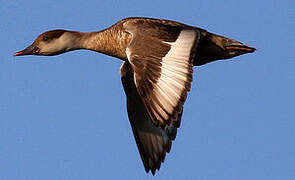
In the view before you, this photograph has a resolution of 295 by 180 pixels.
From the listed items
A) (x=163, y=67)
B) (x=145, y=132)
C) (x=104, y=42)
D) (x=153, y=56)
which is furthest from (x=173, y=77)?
(x=145, y=132)

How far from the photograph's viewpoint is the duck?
27.1ft

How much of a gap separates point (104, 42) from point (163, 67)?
261cm

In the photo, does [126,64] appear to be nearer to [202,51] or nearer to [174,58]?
[202,51]

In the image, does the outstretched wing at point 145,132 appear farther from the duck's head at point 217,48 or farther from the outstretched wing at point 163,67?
the outstretched wing at point 163,67

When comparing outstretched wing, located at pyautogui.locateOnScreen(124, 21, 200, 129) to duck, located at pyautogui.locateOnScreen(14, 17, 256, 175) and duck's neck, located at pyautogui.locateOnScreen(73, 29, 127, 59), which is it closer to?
duck, located at pyautogui.locateOnScreen(14, 17, 256, 175)

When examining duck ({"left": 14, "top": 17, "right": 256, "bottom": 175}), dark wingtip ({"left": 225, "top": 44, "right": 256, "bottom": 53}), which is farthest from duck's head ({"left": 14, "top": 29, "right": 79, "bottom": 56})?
dark wingtip ({"left": 225, "top": 44, "right": 256, "bottom": 53})

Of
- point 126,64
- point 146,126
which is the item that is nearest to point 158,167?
point 146,126

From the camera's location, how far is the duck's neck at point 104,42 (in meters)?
10.8

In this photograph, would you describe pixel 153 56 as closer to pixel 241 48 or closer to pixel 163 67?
pixel 163 67

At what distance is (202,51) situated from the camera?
426 inches

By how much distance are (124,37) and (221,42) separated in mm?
1658

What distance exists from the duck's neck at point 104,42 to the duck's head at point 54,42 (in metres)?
0.11

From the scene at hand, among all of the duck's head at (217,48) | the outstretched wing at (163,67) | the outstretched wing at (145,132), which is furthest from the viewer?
the outstretched wing at (145,132)

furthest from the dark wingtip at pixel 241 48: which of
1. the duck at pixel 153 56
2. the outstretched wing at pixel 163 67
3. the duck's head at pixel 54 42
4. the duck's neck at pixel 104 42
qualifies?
the duck's head at pixel 54 42
